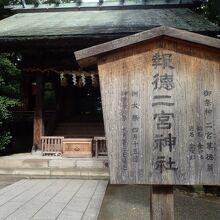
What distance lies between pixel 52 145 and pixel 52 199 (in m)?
4.99

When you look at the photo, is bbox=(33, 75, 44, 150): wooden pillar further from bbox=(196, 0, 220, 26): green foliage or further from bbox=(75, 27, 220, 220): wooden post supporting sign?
bbox=(75, 27, 220, 220): wooden post supporting sign

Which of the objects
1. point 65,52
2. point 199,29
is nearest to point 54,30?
point 65,52

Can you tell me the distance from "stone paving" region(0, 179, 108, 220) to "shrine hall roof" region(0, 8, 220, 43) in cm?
413

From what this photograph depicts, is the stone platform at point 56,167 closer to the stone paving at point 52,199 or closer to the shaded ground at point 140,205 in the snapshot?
the stone paving at point 52,199

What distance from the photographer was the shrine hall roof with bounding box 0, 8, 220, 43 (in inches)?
407

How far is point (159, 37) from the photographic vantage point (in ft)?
11.6

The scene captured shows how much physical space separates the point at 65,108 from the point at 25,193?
8435 mm

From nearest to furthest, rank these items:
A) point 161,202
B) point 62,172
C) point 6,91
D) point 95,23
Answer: point 161,202
point 62,172
point 6,91
point 95,23

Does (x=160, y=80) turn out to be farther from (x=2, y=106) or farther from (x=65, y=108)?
(x=65, y=108)

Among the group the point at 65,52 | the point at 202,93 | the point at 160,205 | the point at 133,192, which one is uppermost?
the point at 65,52

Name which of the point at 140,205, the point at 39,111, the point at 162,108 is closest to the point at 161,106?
the point at 162,108

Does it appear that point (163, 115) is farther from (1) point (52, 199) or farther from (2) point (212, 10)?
(2) point (212, 10)

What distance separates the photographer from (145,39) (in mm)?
3508

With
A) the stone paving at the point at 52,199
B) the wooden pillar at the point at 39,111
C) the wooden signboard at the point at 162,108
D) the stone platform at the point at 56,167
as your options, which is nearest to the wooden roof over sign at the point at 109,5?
the wooden pillar at the point at 39,111
